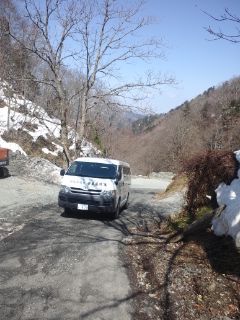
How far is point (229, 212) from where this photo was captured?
30.4 feet

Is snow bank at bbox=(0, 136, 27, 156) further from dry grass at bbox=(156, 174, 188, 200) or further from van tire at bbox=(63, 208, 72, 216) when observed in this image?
van tire at bbox=(63, 208, 72, 216)

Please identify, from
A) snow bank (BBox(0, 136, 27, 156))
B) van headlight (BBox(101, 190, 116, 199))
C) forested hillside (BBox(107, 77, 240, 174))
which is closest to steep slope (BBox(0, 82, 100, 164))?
snow bank (BBox(0, 136, 27, 156))

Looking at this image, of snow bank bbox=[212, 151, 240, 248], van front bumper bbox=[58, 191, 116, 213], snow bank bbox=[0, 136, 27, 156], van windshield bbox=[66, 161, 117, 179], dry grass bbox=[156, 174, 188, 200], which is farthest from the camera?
snow bank bbox=[0, 136, 27, 156]

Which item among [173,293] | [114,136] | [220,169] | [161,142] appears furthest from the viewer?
[161,142]

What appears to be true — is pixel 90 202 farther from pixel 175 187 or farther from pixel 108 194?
pixel 175 187

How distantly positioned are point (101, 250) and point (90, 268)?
4.61ft

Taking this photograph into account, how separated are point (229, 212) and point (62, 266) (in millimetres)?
3961

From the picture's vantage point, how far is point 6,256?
26.3 feet

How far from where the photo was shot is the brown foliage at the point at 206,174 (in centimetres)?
1190

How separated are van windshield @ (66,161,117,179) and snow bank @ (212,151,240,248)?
3.84 m

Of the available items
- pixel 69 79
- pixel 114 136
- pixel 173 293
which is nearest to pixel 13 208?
pixel 173 293

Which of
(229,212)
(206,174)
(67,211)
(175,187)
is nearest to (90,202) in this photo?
(67,211)

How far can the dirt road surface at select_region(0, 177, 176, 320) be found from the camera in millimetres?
5762

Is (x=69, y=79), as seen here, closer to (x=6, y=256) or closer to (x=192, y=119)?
(x=6, y=256)
